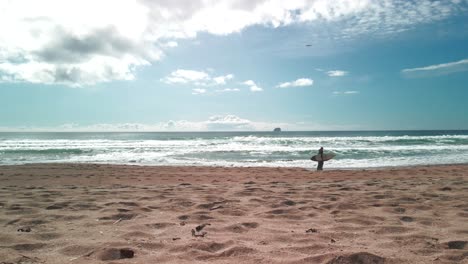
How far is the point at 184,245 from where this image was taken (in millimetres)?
2885

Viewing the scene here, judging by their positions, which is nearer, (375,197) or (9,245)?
(9,245)

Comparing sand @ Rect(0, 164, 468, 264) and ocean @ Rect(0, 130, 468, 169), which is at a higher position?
sand @ Rect(0, 164, 468, 264)

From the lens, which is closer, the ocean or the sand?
the sand

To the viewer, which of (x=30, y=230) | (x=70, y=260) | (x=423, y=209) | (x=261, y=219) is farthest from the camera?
(x=423, y=209)

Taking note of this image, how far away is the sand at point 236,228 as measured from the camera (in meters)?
2.65

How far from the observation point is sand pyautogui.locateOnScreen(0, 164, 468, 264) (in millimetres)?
2648

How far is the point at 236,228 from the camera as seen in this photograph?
347 cm

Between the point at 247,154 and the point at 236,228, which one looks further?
the point at 247,154

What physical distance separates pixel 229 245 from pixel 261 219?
3.42 feet

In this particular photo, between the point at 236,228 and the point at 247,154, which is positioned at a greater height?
the point at 236,228

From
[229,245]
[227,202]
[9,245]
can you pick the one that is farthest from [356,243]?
[9,245]

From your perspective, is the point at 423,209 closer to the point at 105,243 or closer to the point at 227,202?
the point at 227,202

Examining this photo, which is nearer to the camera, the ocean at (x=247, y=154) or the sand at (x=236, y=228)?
the sand at (x=236, y=228)

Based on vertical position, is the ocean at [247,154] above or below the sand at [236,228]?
below
